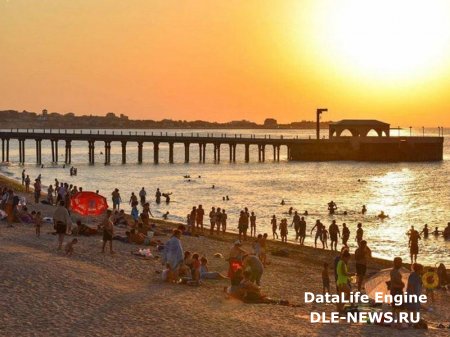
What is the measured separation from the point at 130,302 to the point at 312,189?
5219cm

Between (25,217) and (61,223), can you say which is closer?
(61,223)

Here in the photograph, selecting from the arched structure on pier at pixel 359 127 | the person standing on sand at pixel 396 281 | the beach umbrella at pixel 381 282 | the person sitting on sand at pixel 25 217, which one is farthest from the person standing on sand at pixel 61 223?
the arched structure on pier at pixel 359 127

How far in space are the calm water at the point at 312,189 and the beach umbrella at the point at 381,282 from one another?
12955 mm

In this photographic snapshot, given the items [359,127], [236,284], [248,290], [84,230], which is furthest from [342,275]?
[359,127]

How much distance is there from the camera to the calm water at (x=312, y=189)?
39.1 m

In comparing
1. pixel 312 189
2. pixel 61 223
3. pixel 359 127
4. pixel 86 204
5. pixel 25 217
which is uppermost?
pixel 359 127

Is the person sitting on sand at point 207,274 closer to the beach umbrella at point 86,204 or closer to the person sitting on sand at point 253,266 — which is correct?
the person sitting on sand at point 253,266

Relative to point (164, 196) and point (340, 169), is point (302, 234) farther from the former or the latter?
point (340, 169)

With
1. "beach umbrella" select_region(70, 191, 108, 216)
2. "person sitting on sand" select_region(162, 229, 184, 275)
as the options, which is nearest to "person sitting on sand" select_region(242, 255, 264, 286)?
"person sitting on sand" select_region(162, 229, 184, 275)

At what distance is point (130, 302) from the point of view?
14219mm

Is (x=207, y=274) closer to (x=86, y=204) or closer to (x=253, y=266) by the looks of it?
(x=253, y=266)

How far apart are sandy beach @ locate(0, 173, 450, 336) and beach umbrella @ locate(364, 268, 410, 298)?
83 centimetres

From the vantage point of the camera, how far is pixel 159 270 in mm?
17719

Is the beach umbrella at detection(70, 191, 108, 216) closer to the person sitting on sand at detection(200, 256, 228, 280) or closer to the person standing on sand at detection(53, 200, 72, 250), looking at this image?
the person standing on sand at detection(53, 200, 72, 250)
